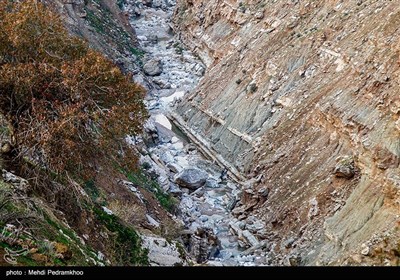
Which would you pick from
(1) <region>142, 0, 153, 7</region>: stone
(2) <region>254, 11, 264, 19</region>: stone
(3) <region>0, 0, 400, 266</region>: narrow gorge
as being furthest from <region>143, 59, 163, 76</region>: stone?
(1) <region>142, 0, 153, 7</region>: stone

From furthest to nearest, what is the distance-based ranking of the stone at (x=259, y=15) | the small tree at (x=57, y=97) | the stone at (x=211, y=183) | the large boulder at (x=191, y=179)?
the stone at (x=259, y=15) → the stone at (x=211, y=183) → the large boulder at (x=191, y=179) → the small tree at (x=57, y=97)

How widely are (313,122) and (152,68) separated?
92.9 ft

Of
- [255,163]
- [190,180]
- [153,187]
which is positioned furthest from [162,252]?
[255,163]

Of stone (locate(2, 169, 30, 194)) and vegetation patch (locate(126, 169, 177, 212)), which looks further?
vegetation patch (locate(126, 169, 177, 212))

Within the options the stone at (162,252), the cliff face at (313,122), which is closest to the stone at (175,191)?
the cliff face at (313,122)

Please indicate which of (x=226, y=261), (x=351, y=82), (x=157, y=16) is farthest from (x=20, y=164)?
(x=157, y=16)

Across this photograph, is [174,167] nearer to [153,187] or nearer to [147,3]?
[153,187]

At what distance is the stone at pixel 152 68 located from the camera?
57.1 m

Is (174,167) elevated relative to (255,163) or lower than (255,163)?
lower

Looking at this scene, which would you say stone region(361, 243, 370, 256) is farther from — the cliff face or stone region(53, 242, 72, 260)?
stone region(53, 242, 72, 260)

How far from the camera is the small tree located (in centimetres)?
1461

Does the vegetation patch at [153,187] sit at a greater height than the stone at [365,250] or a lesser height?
lesser

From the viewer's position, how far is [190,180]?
35.2 m

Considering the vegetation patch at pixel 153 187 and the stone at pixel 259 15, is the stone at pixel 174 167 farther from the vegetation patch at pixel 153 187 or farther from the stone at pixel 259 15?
the stone at pixel 259 15
